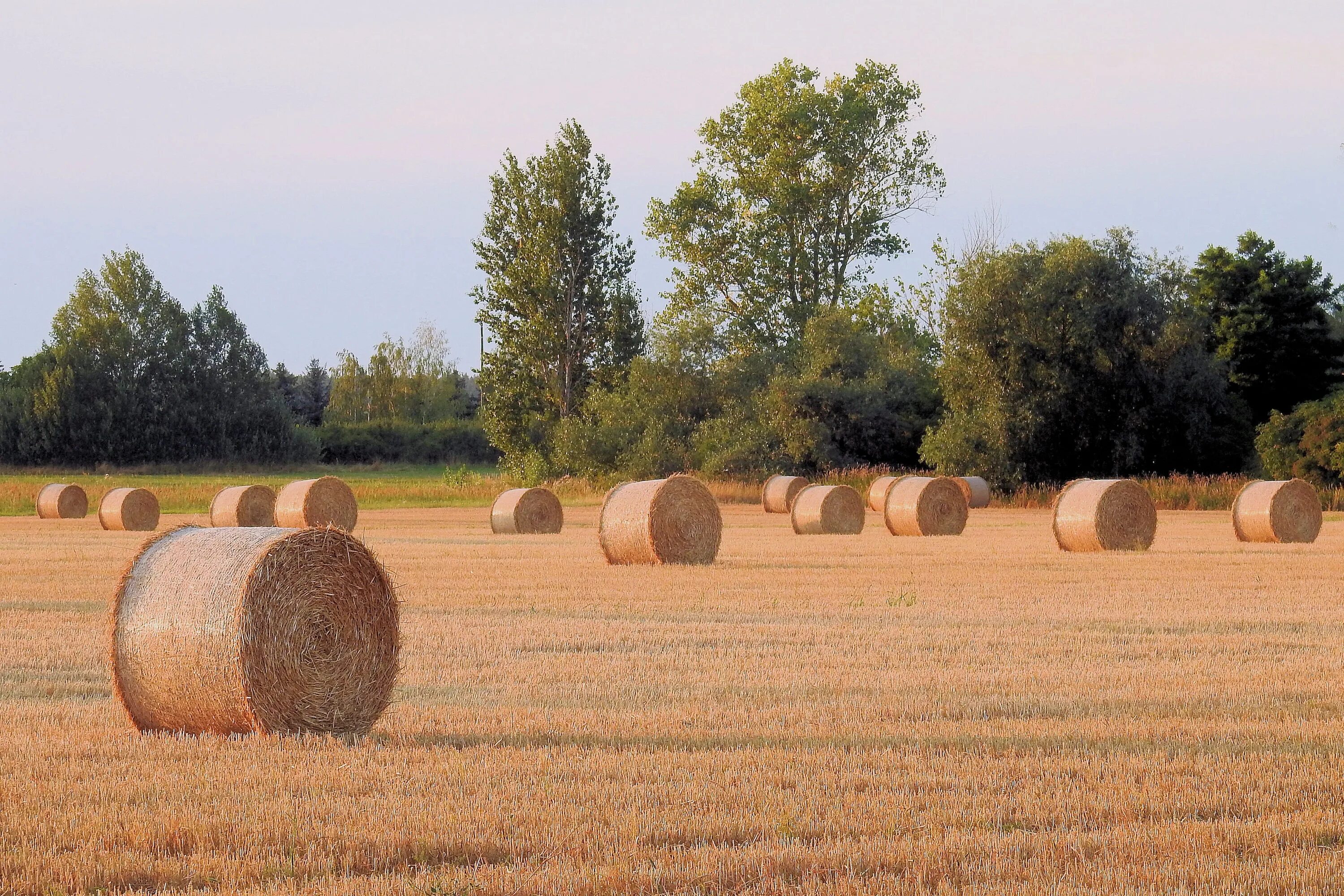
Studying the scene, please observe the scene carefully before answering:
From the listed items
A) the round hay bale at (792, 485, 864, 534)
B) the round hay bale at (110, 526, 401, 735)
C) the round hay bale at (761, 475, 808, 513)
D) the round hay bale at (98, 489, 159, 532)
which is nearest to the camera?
the round hay bale at (110, 526, 401, 735)

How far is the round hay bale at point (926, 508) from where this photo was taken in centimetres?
2877

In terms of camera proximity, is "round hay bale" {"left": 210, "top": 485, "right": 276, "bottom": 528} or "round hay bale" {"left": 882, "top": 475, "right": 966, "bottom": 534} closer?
"round hay bale" {"left": 882, "top": 475, "right": 966, "bottom": 534}

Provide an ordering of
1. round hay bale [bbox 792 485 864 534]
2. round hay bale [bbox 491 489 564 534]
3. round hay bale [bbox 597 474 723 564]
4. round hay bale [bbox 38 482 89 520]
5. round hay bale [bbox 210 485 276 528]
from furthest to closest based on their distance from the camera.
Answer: round hay bale [bbox 38 482 89 520], round hay bale [bbox 491 489 564 534], round hay bale [bbox 792 485 864 534], round hay bale [bbox 210 485 276 528], round hay bale [bbox 597 474 723 564]

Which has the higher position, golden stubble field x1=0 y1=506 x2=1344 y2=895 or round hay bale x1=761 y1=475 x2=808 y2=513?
round hay bale x1=761 y1=475 x2=808 y2=513

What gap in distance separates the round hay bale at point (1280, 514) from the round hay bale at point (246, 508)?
645 inches

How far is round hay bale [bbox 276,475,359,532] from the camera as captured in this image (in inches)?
1133

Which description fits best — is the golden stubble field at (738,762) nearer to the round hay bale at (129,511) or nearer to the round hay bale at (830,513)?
the round hay bale at (830,513)

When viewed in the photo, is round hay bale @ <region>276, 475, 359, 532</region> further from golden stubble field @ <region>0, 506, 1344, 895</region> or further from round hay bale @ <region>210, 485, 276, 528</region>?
golden stubble field @ <region>0, 506, 1344, 895</region>

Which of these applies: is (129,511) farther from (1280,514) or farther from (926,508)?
(1280,514)

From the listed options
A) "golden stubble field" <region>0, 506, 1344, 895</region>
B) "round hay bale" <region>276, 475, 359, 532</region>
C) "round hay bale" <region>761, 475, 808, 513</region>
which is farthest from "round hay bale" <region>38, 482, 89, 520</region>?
"golden stubble field" <region>0, 506, 1344, 895</region>

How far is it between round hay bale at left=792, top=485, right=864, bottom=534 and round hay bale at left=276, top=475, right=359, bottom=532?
805 cm

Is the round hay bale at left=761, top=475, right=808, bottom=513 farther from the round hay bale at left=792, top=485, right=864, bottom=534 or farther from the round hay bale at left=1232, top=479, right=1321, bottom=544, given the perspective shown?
the round hay bale at left=1232, top=479, right=1321, bottom=544

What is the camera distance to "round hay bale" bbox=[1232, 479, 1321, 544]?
25484 mm

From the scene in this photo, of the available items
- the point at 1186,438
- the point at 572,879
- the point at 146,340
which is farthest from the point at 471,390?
the point at 572,879
